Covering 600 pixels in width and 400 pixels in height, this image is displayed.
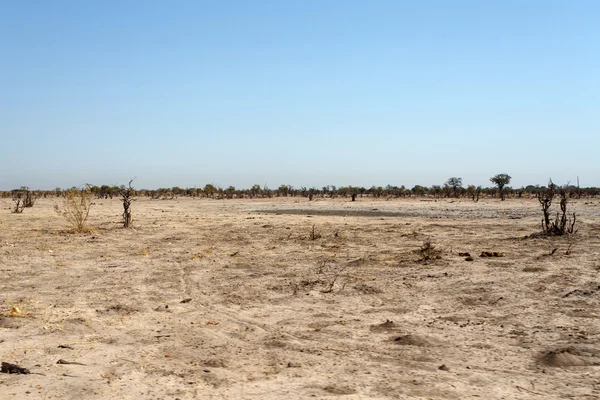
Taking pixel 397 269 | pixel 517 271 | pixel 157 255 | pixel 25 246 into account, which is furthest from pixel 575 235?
pixel 25 246

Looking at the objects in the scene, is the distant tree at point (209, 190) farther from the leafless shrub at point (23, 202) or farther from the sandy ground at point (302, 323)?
the sandy ground at point (302, 323)

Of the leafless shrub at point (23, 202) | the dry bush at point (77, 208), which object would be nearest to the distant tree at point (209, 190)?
the leafless shrub at point (23, 202)

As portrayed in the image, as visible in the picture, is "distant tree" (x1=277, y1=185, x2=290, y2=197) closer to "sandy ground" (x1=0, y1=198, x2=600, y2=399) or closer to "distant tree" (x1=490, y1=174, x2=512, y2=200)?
"distant tree" (x1=490, y1=174, x2=512, y2=200)

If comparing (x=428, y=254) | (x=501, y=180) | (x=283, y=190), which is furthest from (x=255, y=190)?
(x=428, y=254)

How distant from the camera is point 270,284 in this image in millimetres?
8242

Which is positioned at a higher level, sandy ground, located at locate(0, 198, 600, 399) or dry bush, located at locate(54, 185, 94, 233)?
dry bush, located at locate(54, 185, 94, 233)

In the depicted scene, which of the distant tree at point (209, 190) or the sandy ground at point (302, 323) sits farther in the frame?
the distant tree at point (209, 190)

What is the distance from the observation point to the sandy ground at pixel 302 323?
4.21 m

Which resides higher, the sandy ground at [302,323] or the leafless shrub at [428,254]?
the leafless shrub at [428,254]

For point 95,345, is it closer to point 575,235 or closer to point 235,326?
point 235,326

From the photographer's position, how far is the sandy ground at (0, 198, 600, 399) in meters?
4.21

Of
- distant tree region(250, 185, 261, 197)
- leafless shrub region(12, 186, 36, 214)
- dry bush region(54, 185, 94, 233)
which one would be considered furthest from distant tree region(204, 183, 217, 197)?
dry bush region(54, 185, 94, 233)

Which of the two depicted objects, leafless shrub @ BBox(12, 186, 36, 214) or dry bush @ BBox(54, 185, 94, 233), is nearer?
dry bush @ BBox(54, 185, 94, 233)

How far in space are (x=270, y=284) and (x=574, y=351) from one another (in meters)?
4.53
